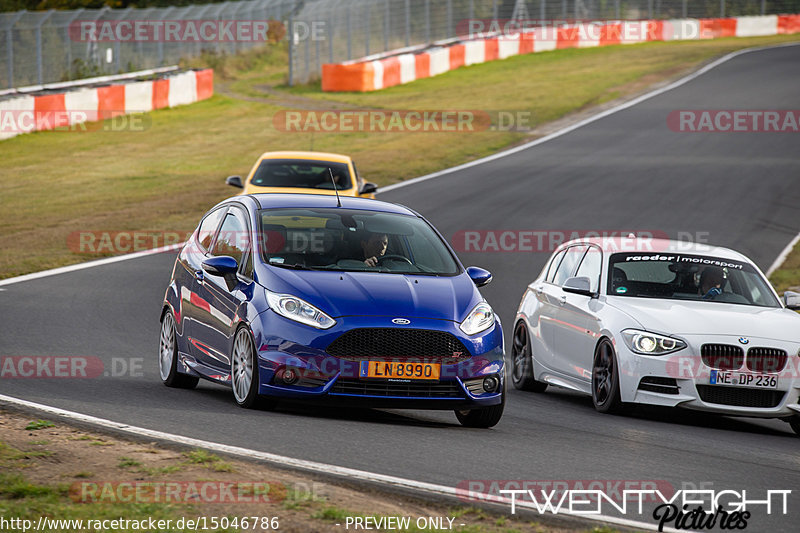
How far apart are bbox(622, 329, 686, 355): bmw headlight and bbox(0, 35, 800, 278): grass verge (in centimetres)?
1051

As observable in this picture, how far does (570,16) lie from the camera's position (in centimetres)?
6353

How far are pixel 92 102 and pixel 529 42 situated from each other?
27.5 meters

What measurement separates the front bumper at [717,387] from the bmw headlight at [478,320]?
165cm

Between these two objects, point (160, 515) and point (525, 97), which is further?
point (525, 97)

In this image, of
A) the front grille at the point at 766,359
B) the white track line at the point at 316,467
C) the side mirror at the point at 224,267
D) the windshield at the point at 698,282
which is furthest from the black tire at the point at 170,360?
the front grille at the point at 766,359

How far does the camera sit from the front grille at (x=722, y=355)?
32.5 ft

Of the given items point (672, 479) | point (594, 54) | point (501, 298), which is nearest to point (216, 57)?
point (594, 54)

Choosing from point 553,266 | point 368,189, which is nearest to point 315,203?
point 553,266

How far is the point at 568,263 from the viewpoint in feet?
40.1

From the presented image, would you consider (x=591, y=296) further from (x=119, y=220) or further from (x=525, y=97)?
(x=525, y=97)

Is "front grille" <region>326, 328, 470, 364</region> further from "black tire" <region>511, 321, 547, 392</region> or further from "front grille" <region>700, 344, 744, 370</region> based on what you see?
"black tire" <region>511, 321, 547, 392</region>

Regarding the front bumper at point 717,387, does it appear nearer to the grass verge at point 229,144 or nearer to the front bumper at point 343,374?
the front bumper at point 343,374

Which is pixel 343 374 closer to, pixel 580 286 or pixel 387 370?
pixel 387 370

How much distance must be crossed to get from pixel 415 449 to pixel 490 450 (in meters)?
0.53
